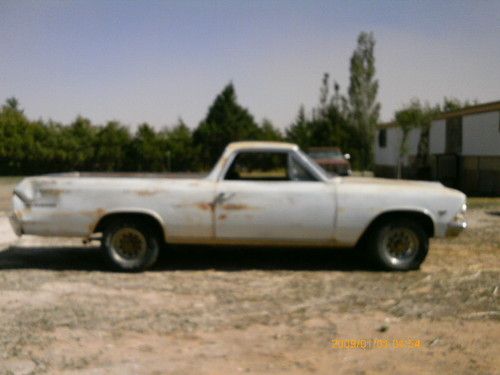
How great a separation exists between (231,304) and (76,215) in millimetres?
2508

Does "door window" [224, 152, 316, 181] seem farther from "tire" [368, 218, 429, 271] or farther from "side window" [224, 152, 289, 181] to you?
"tire" [368, 218, 429, 271]

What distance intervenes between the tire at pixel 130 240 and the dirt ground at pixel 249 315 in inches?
7.1

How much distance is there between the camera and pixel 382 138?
3484cm

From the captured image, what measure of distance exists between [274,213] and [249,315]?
6.53 feet

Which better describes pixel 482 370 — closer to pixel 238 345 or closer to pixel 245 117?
pixel 238 345

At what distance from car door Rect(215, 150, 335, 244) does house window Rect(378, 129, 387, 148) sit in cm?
2788

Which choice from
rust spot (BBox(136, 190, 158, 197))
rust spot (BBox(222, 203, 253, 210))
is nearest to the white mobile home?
rust spot (BBox(222, 203, 253, 210))

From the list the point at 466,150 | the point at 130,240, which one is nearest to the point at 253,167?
the point at 130,240

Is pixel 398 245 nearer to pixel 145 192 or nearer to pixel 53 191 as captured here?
pixel 145 192

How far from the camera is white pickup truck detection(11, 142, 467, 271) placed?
734 centimetres

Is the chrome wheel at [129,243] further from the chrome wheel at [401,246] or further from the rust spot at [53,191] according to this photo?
the chrome wheel at [401,246]

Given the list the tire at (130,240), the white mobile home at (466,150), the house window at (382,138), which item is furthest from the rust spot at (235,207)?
the house window at (382,138)

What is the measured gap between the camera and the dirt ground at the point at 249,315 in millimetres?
4332

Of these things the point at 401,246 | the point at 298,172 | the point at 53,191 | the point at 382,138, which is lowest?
Answer: the point at 401,246
